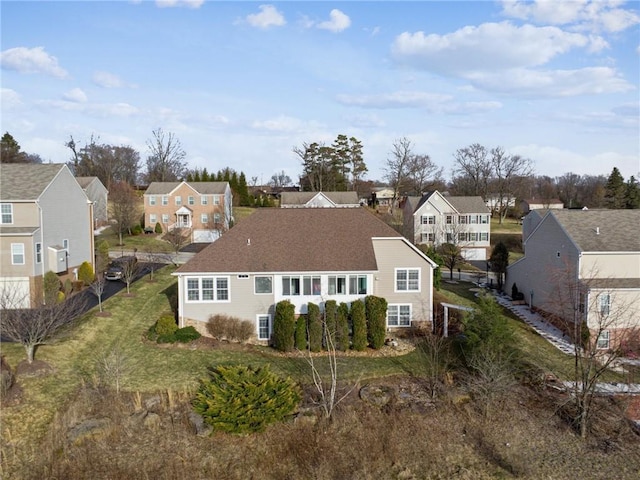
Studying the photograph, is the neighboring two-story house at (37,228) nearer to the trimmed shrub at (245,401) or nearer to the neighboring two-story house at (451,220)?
the trimmed shrub at (245,401)

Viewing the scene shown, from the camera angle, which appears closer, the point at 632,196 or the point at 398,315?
the point at 398,315

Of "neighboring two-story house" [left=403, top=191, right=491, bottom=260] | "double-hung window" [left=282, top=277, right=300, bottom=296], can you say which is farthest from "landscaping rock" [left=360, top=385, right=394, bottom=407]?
"neighboring two-story house" [left=403, top=191, right=491, bottom=260]

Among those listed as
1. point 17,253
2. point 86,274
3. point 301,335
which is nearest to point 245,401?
point 301,335

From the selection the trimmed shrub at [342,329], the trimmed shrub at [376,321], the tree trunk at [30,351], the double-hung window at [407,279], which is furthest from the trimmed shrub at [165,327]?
the double-hung window at [407,279]

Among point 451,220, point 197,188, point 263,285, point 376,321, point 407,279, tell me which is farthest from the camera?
point 197,188

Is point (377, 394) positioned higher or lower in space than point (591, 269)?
lower

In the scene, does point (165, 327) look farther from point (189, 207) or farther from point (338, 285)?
point (189, 207)
